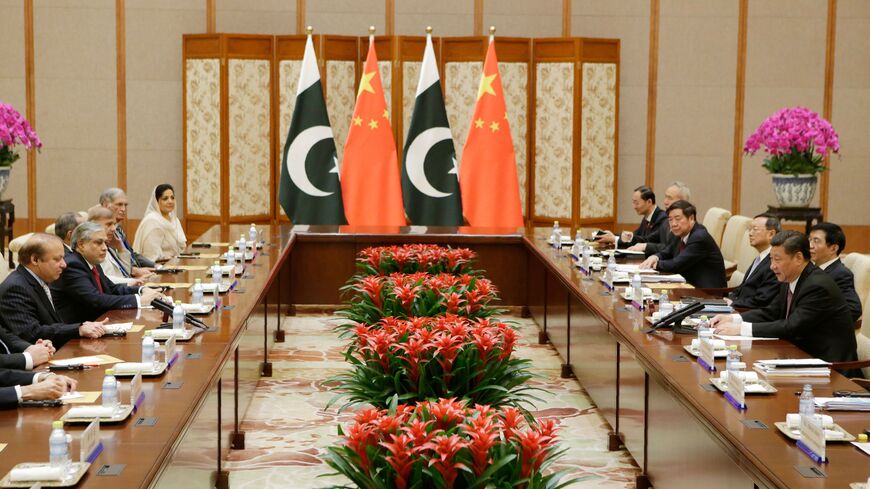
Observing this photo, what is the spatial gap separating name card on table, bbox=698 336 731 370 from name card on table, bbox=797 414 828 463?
3.24 ft

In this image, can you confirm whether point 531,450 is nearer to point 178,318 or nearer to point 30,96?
point 178,318

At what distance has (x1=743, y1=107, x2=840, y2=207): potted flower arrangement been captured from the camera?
380 inches

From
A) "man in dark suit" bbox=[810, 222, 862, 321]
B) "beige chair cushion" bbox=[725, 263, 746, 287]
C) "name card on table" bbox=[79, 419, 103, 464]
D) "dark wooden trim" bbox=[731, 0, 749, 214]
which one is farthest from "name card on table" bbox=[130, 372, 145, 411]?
"dark wooden trim" bbox=[731, 0, 749, 214]

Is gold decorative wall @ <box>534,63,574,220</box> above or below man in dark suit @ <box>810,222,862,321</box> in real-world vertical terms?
above

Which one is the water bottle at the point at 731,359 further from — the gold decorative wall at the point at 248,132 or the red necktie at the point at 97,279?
the gold decorative wall at the point at 248,132

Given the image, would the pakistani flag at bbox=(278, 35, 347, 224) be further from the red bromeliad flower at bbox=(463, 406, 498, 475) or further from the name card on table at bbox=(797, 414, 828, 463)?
the name card on table at bbox=(797, 414, 828, 463)

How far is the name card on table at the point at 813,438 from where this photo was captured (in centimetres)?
303

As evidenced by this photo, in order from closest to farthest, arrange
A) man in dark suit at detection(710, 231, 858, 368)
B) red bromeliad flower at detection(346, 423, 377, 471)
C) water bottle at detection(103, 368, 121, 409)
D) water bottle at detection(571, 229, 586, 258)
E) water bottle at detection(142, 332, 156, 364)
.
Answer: red bromeliad flower at detection(346, 423, 377, 471) → water bottle at detection(103, 368, 121, 409) → water bottle at detection(142, 332, 156, 364) → man in dark suit at detection(710, 231, 858, 368) → water bottle at detection(571, 229, 586, 258)

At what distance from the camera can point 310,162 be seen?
996 cm

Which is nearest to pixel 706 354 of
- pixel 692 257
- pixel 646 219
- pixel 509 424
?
pixel 509 424

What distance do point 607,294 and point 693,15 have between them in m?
6.24

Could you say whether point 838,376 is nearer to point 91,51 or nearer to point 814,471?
point 814,471

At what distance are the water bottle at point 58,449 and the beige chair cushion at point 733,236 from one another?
6036 millimetres

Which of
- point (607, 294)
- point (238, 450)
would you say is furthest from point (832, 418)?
point (238, 450)
